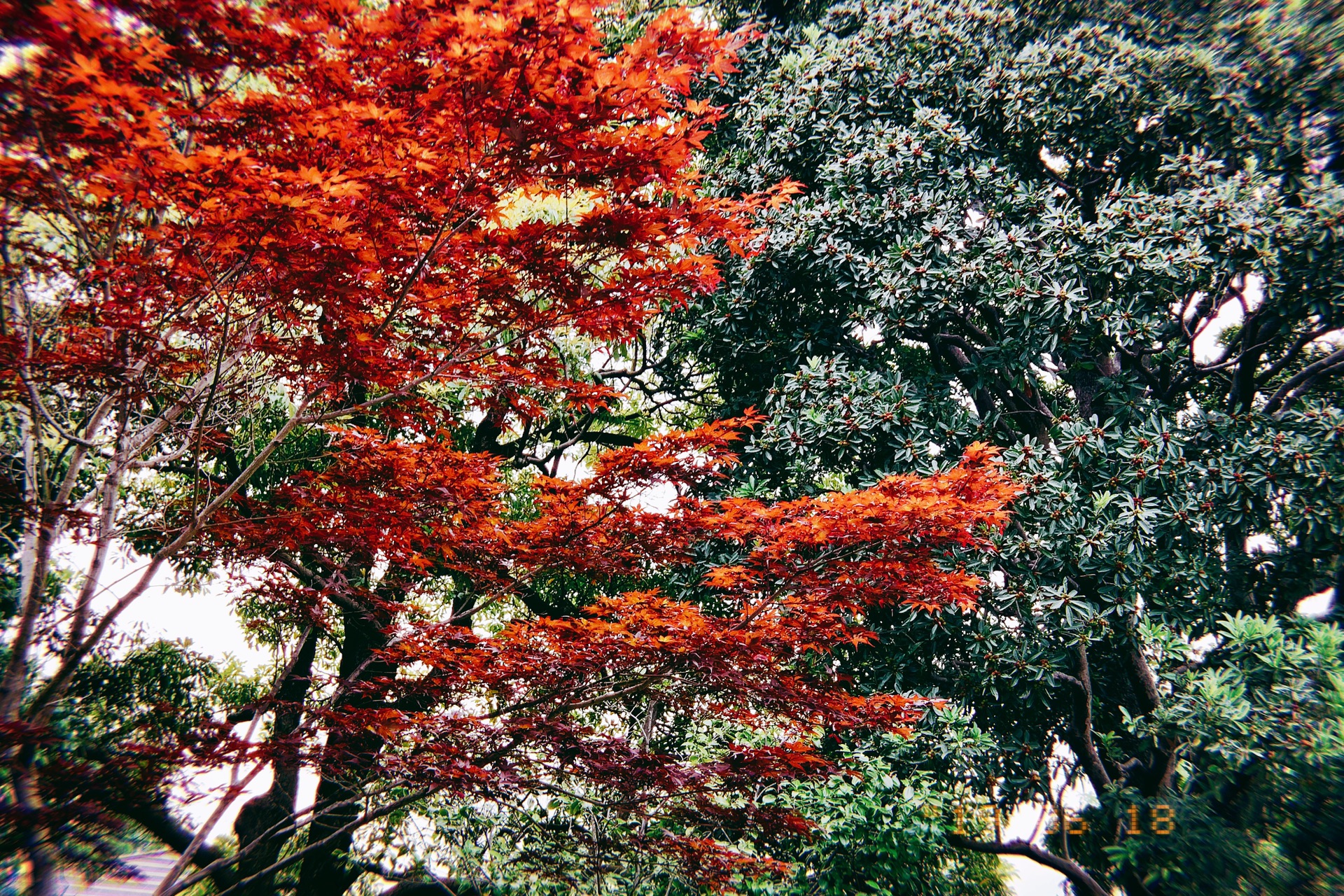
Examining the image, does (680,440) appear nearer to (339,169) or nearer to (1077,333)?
(339,169)

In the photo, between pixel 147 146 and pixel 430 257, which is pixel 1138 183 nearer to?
pixel 430 257

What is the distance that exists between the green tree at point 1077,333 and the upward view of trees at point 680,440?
0.14 ft

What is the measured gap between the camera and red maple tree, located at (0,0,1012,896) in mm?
2543

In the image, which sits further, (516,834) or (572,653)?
(516,834)

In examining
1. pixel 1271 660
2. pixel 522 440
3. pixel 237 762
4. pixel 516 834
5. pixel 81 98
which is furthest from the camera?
pixel 522 440

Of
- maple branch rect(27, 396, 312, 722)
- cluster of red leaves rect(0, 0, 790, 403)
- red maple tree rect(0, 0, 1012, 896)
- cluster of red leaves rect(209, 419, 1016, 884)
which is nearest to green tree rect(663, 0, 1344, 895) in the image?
red maple tree rect(0, 0, 1012, 896)

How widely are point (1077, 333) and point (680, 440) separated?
381 centimetres

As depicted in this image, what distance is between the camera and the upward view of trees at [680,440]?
2771mm

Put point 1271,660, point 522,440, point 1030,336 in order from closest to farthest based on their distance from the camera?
point 1271,660
point 1030,336
point 522,440

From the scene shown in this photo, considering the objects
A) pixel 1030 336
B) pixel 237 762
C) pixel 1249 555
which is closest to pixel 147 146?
pixel 237 762

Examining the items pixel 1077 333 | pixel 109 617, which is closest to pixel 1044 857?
pixel 1077 333

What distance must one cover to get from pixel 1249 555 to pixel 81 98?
25.3ft

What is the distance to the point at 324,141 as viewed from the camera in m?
2.81

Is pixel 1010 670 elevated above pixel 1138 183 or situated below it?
below
